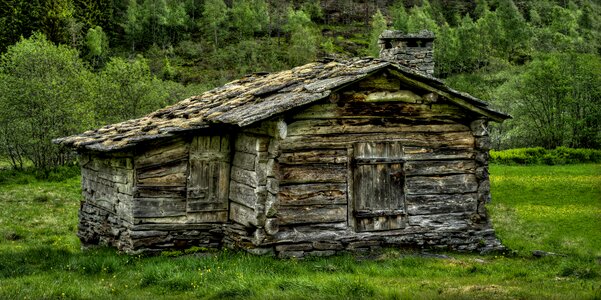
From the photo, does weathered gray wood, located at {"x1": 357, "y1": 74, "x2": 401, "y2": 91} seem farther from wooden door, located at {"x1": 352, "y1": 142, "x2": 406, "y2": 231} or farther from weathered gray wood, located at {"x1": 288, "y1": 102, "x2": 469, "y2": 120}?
wooden door, located at {"x1": 352, "y1": 142, "x2": 406, "y2": 231}

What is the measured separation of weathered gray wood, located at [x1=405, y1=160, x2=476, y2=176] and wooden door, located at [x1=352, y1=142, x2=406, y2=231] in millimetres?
280

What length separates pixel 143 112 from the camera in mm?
41312

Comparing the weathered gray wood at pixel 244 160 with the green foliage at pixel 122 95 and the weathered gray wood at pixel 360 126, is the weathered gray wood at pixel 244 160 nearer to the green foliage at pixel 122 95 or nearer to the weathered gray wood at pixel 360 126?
the weathered gray wood at pixel 360 126

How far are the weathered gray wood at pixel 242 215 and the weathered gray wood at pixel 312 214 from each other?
0.52m

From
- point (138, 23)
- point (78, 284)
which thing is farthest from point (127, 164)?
point (138, 23)

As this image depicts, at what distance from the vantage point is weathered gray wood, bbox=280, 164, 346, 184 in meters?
13.0

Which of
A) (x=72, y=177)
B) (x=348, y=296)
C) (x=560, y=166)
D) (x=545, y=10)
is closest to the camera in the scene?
(x=348, y=296)

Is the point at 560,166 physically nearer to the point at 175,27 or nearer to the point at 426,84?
the point at 426,84

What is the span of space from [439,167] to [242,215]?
→ 14.9 ft

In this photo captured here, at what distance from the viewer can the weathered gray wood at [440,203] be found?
14.2 meters

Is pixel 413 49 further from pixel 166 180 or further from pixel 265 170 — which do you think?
pixel 166 180

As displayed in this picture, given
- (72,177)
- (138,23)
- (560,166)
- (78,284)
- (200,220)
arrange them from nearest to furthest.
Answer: (78,284)
(200,220)
(72,177)
(560,166)
(138,23)

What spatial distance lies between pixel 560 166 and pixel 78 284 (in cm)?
3065

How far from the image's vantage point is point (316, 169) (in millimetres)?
13258
